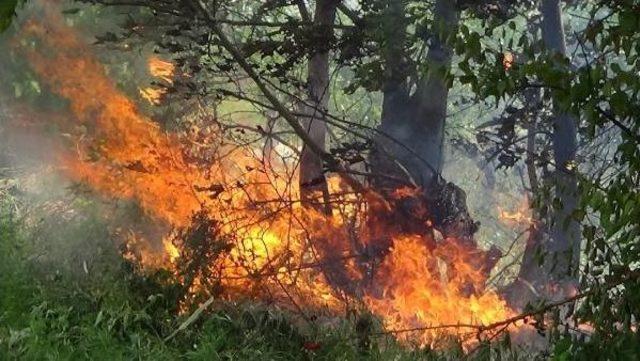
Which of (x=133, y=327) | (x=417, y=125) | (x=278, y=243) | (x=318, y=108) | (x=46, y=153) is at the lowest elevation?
(x=46, y=153)

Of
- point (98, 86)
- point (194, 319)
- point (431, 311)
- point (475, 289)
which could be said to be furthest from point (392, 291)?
point (98, 86)

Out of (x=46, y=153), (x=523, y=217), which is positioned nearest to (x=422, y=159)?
(x=523, y=217)

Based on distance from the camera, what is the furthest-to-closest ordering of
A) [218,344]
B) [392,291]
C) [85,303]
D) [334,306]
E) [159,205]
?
[159,205] → [392,291] → [334,306] → [85,303] → [218,344]

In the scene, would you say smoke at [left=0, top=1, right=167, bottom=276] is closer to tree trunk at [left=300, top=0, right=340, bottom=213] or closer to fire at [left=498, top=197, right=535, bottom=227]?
tree trunk at [left=300, top=0, right=340, bottom=213]

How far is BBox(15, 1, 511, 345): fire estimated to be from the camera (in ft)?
27.9

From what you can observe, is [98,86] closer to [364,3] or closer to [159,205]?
[159,205]

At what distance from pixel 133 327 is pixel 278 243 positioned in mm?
3816

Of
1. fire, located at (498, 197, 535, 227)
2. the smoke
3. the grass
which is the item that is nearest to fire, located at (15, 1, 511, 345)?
the smoke

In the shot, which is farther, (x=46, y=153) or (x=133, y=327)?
(x=46, y=153)

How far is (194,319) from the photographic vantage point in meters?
6.75

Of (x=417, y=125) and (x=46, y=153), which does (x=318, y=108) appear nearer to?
(x=417, y=125)

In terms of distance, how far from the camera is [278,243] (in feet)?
33.7

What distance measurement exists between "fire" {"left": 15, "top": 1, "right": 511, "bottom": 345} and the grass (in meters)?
0.60

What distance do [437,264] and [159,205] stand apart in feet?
14.6
